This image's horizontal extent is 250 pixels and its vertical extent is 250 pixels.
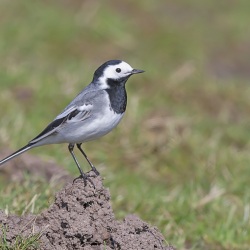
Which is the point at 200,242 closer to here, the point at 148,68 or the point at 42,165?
the point at 42,165

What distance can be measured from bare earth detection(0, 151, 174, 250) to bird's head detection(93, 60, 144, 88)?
819 millimetres

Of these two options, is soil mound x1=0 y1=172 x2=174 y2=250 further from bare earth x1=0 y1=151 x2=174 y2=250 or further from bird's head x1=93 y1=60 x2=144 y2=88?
bird's head x1=93 y1=60 x2=144 y2=88

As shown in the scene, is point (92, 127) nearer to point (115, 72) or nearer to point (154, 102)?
point (115, 72)

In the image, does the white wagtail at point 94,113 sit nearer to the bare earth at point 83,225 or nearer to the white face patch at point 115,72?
the white face patch at point 115,72

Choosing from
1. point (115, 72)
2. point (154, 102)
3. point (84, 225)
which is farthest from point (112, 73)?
point (154, 102)

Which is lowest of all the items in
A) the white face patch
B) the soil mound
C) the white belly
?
the soil mound

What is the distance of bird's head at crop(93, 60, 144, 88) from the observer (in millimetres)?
5277

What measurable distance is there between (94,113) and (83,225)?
891 mm

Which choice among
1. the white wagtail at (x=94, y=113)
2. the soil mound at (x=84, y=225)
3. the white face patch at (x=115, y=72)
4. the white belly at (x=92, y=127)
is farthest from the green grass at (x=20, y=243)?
the white face patch at (x=115, y=72)

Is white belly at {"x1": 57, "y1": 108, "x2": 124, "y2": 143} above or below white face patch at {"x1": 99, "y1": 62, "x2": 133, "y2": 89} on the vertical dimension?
below

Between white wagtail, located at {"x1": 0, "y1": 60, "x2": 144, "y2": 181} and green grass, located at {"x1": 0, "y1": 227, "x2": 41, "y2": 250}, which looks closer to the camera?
green grass, located at {"x1": 0, "y1": 227, "x2": 41, "y2": 250}

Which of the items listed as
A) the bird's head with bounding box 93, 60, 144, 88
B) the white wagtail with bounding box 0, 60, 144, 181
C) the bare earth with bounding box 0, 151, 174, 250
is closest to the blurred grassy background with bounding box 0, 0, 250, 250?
the white wagtail with bounding box 0, 60, 144, 181

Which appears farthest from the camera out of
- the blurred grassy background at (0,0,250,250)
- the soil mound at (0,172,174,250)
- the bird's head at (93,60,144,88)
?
the blurred grassy background at (0,0,250,250)

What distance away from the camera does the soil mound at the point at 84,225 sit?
14.6 ft
